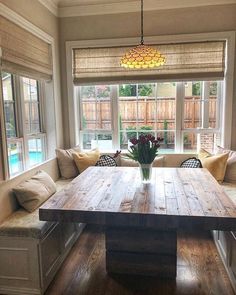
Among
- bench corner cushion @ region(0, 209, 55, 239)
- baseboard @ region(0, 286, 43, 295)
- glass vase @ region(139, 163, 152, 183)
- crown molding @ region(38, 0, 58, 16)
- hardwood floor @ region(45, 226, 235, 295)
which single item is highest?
crown molding @ region(38, 0, 58, 16)

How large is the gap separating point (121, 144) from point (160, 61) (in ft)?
5.69

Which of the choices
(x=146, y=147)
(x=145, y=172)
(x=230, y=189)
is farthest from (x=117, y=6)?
(x=230, y=189)

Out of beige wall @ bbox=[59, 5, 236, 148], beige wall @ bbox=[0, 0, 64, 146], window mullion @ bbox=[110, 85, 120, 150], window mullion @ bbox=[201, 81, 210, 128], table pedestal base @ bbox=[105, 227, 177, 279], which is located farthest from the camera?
window mullion @ bbox=[110, 85, 120, 150]

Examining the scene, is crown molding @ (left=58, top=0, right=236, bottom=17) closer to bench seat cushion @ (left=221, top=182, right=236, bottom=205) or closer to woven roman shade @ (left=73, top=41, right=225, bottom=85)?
woven roman shade @ (left=73, top=41, right=225, bottom=85)

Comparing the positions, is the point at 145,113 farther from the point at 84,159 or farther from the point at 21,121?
the point at 21,121

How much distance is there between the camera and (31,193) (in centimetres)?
242

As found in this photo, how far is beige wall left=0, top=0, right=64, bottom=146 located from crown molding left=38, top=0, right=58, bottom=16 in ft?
0.14

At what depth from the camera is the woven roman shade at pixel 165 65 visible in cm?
342

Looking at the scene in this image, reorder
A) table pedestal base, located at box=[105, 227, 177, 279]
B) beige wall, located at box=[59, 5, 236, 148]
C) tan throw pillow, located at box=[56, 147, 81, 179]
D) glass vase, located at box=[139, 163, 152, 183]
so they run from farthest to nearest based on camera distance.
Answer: tan throw pillow, located at box=[56, 147, 81, 179]
beige wall, located at box=[59, 5, 236, 148]
glass vase, located at box=[139, 163, 152, 183]
table pedestal base, located at box=[105, 227, 177, 279]

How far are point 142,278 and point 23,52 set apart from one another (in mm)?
2450

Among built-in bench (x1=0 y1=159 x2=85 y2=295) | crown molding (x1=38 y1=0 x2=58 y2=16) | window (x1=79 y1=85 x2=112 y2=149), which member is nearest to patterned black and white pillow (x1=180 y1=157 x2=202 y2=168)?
window (x1=79 y1=85 x2=112 y2=149)

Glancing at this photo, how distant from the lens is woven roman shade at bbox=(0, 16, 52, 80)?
240cm

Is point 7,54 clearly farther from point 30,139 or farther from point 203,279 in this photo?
point 203,279

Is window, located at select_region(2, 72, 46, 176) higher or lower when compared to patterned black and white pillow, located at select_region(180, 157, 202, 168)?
higher
